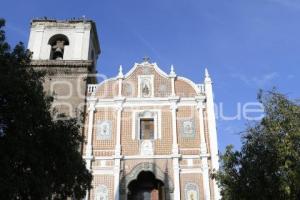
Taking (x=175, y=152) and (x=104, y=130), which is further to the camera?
(x=104, y=130)

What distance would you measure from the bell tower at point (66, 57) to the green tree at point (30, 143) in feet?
25.3

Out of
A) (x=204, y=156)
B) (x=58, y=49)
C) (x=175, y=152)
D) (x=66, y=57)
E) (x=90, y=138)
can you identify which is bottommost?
(x=204, y=156)

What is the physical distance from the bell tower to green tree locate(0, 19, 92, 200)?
7.71 m

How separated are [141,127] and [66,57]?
688 cm

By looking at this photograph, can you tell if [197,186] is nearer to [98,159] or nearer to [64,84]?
[98,159]

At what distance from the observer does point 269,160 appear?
12.6 meters

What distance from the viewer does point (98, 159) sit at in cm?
2042

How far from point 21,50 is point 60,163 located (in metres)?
3.93

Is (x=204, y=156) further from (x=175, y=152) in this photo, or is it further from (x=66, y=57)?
(x=66, y=57)

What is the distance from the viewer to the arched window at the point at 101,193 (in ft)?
63.6

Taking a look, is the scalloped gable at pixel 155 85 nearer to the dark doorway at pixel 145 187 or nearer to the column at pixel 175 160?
the column at pixel 175 160

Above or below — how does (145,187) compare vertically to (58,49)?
below

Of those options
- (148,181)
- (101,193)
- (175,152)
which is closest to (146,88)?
(175,152)

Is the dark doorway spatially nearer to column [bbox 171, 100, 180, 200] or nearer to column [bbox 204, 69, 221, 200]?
column [bbox 171, 100, 180, 200]
